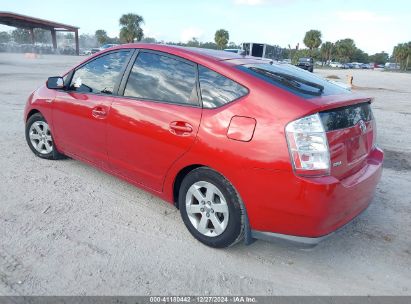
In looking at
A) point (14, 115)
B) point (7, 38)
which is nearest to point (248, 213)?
point (14, 115)

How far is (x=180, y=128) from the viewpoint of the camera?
9.85 ft

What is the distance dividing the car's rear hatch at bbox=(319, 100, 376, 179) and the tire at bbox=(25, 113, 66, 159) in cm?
368

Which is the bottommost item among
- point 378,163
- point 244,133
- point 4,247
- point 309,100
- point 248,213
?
point 4,247

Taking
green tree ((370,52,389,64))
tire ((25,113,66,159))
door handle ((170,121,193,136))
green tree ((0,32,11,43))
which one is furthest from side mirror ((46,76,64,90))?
green tree ((370,52,389,64))

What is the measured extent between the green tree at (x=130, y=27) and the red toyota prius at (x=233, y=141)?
71.5m

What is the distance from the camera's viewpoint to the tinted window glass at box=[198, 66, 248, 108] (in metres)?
2.82

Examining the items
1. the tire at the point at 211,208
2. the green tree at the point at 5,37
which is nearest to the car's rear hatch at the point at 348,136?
the tire at the point at 211,208

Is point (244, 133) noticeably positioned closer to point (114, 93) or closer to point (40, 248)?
point (114, 93)

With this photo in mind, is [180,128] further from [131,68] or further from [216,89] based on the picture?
[131,68]

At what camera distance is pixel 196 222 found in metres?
3.14

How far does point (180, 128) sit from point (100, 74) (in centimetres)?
151

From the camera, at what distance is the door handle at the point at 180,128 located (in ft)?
A: 9.69

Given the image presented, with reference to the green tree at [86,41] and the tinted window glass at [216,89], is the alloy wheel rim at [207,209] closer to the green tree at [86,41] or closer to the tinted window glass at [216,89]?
the tinted window glass at [216,89]

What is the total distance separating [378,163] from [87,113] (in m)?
3.03
